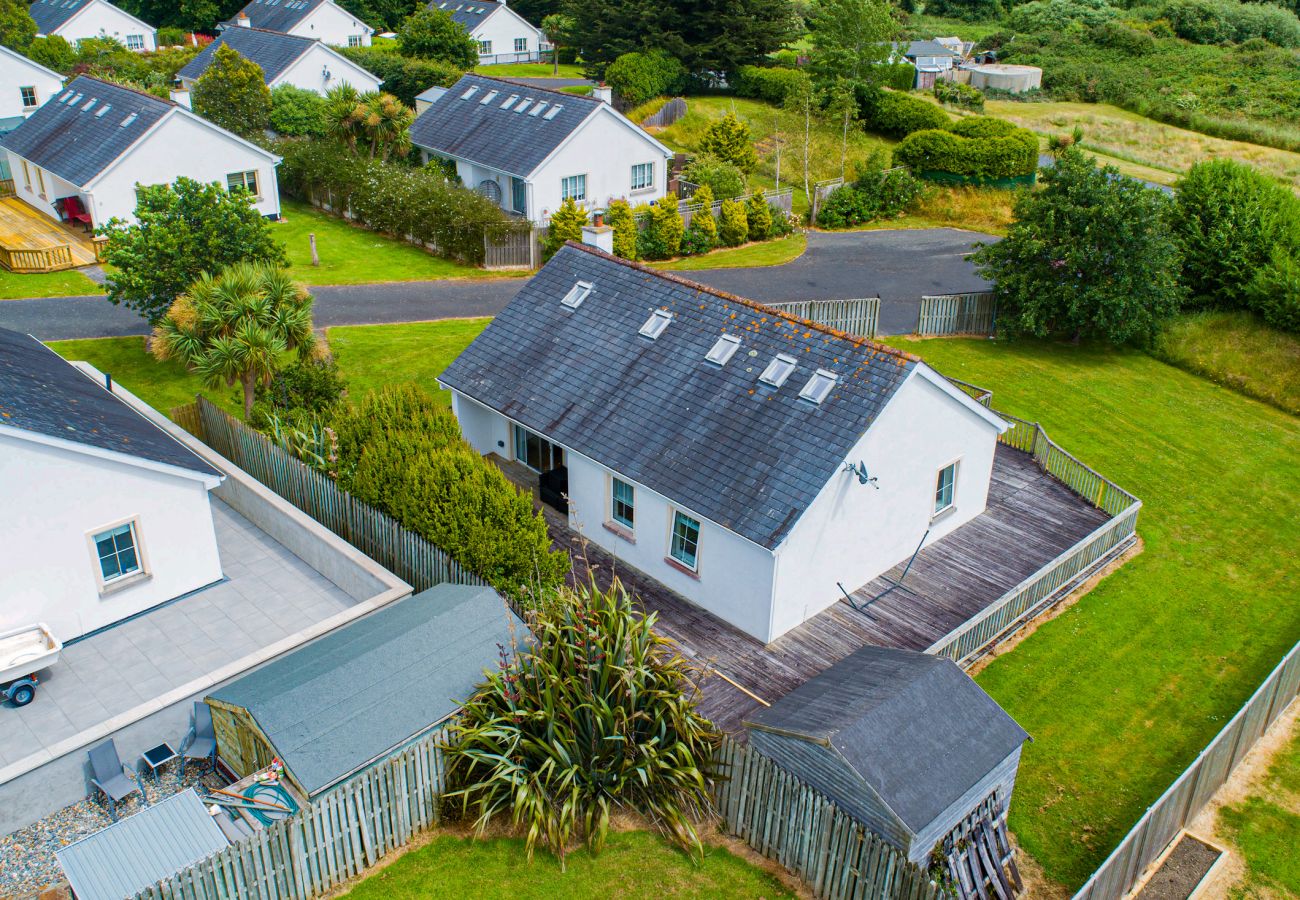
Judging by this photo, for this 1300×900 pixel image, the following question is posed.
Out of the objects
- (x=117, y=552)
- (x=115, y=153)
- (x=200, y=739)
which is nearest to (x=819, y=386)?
(x=200, y=739)

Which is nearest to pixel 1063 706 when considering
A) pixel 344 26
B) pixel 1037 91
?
pixel 1037 91

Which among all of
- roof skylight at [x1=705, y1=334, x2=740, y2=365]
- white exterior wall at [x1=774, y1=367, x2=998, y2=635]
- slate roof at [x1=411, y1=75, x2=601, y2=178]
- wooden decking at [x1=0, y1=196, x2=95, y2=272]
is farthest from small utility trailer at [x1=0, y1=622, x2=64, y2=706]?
slate roof at [x1=411, y1=75, x2=601, y2=178]

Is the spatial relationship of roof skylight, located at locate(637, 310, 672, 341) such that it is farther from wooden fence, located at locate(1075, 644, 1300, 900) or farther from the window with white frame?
wooden fence, located at locate(1075, 644, 1300, 900)

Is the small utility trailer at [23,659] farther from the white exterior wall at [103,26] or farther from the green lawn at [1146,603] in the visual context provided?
the white exterior wall at [103,26]

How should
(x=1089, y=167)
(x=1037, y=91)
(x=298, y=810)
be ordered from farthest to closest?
(x=1037, y=91)
(x=1089, y=167)
(x=298, y=810)

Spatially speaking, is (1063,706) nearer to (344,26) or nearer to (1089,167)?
(1089,167)
